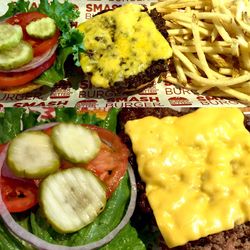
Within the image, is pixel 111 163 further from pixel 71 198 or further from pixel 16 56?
pixel 16 56

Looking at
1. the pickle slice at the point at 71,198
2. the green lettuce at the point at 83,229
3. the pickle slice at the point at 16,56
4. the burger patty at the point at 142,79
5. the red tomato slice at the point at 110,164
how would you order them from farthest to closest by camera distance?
the burger patty at the point at 142,79 < the pickle slice at the point at 16,56 < the red tomato slice at the point at 110,164 < the green lettuce at the point at 83,229 < the pickle slice at the point at 71,198

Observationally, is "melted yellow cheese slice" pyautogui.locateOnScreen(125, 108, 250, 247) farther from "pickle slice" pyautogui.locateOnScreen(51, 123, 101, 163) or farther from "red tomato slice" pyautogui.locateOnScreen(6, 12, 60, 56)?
"red tomato slice" pyautogui.locateOnScreen(6, 12, 60, 56)

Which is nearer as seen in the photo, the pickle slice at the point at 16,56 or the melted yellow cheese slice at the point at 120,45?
the pickle slice at the point at 16,56

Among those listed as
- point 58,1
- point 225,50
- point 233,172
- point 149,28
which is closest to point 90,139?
point 233,172

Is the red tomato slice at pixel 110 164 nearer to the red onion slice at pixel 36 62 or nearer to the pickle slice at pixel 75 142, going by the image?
the pickle slice at pixel 75 142

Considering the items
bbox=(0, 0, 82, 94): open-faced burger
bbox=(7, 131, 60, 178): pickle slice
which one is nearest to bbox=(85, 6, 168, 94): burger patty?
bbox=(0, 0, 82, 94): open-faced burger

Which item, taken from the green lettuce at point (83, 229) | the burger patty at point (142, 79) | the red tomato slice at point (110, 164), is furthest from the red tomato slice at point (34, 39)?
the red tomato slice at point (110, 164)
